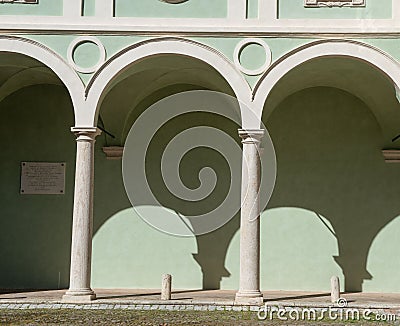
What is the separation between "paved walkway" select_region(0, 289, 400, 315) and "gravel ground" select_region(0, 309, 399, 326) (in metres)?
Result: 0.52

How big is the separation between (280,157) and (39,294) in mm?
5820

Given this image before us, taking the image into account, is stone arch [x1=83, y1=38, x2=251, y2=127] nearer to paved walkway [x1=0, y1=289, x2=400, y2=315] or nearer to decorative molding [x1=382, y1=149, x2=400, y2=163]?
paved walkway [x1=0, y1=289, x2=400, y2=315]

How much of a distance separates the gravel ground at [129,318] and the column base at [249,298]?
2.15 feet

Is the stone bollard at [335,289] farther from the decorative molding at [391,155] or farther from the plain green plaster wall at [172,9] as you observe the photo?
the plain green plaster wall at [172,9]

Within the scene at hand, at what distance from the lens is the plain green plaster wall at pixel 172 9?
12.9 metres

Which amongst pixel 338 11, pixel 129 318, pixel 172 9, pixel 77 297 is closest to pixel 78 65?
pixel 172 9

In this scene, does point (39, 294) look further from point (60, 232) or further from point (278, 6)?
point (278, 6)

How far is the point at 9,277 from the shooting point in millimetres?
15578

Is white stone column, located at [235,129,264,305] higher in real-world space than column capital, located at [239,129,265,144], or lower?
lower

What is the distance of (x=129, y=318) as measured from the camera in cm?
1092

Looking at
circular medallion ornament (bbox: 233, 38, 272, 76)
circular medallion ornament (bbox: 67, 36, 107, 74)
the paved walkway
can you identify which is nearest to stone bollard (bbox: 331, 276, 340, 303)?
the paved walkway

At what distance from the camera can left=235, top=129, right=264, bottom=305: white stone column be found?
12.4 metres

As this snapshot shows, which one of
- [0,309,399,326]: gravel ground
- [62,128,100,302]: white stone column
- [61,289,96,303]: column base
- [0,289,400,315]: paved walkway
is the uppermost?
[62,128,100,302]: white stone column

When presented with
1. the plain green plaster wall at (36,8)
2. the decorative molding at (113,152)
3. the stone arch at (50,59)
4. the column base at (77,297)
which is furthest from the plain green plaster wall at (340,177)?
the plain green plaster wall at (36,8)
